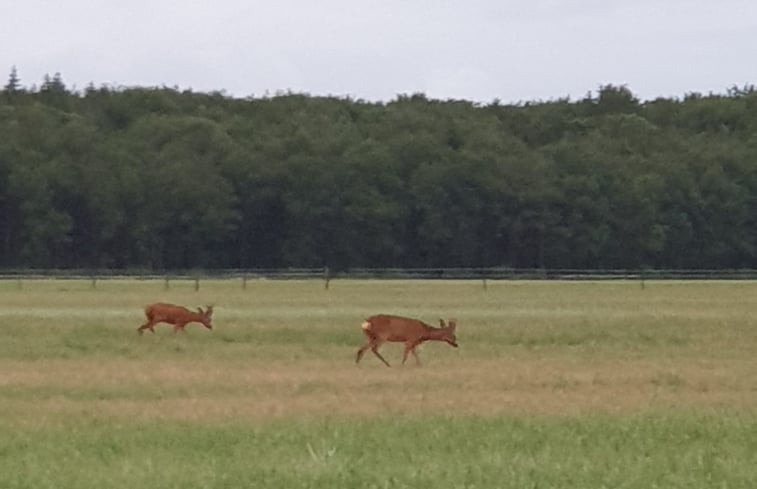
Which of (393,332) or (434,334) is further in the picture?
(434,334)

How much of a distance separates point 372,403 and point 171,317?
1318 cm

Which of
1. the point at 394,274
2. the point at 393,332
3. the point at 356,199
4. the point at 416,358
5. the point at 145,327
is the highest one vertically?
the point at 356,199

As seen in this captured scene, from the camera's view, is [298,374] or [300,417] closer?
[300,417]

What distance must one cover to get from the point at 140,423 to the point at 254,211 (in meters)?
74.2

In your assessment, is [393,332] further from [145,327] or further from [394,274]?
[394,274]

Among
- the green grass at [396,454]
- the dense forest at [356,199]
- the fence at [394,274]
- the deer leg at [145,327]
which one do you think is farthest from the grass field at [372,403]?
the dense forest at [356,199]

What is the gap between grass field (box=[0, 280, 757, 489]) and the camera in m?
11.5

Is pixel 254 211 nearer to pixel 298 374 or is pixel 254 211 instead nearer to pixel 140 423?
pixel 298 374

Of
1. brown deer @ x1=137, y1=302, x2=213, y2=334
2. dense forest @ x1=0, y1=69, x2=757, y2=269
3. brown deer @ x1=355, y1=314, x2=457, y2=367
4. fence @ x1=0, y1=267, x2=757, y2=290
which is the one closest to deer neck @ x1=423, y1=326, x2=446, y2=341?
brown deer @ x1=355, y1=314, x2=457, y2=367

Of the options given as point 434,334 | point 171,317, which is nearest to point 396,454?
point 434,334

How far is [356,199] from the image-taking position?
8875cm

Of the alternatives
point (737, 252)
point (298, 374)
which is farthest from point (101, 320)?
point (737, 252)

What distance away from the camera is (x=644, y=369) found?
2205 cm

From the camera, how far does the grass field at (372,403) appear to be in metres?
11.5
